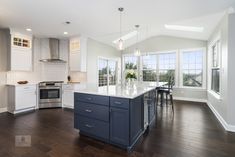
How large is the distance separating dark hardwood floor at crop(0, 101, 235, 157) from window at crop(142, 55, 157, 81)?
386 centimetres

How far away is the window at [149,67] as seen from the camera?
24.3 feet

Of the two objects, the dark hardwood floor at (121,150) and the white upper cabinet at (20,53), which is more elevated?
the white upper cabinet at (20,53)

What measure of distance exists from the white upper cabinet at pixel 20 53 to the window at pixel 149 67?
210 inches

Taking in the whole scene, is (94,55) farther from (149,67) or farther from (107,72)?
(149,67)

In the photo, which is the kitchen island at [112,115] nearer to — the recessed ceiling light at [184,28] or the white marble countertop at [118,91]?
the white marble countertop at [118,91]

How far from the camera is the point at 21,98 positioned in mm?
4465

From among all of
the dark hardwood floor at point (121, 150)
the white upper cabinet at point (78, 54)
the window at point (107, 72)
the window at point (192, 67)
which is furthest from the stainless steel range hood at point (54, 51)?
the window at point (192, 67)

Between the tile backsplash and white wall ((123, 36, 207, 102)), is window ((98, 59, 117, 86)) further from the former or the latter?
white wall ((123, 36, 207, 102))

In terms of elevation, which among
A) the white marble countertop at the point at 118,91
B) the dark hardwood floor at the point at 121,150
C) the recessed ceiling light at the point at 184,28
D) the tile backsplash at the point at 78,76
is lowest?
the dark hardwood floor at the point at 121,150

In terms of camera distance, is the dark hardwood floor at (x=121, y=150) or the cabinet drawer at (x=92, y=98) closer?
the dark hardwood floor at (x=121, y=150)

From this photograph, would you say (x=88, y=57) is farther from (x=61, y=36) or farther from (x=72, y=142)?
(x=72, y=142)

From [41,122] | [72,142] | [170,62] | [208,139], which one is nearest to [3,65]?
[41,122]

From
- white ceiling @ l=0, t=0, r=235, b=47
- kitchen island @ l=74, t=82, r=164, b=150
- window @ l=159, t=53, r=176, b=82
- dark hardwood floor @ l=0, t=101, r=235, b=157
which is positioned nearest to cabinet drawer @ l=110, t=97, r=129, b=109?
kitchen island @ l=74, t=82, r=164, b=150

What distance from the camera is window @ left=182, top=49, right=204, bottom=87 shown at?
20.8 feet
